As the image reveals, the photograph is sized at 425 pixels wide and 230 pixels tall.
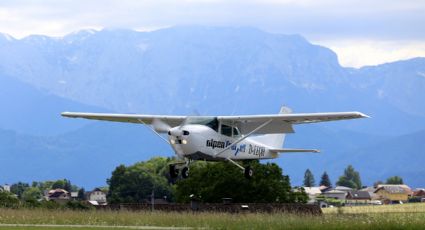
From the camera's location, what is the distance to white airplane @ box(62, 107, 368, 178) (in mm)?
54375

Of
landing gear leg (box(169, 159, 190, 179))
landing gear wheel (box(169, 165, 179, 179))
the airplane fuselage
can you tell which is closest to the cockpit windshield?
the airplane fuselage

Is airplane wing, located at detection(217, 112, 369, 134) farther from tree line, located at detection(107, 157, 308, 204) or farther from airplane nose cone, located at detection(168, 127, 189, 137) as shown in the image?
tree line, located at detection(107, 157, 308, 204)

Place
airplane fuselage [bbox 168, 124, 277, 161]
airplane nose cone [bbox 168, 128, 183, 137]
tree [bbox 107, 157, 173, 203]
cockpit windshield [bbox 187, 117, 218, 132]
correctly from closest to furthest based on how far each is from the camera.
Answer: airplane nose cone [bbox 168, 128, 183, 137], airplane fuselage [bbox 168, 124, 277, 161], cockpit windshield [bbox 187, 117, 218, 132], tree [bbox 107, 157, 173, 203]

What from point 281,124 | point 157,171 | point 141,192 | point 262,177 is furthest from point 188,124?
point 157,171

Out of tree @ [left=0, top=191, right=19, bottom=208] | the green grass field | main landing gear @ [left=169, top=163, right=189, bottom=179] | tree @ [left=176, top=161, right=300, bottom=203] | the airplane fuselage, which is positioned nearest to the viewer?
the green grass field

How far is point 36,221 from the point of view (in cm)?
4778

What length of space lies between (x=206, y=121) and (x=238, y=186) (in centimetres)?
4476

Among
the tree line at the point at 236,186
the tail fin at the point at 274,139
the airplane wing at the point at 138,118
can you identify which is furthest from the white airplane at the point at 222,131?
the tree line at the point at 236,186

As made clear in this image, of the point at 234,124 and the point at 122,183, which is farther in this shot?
the point at 122,183

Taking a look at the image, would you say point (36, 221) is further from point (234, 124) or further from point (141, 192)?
point (141, 192)

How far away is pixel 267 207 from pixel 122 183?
327 feet

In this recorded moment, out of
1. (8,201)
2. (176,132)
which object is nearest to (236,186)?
(8,201)

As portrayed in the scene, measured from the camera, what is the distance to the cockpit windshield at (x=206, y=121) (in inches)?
2219

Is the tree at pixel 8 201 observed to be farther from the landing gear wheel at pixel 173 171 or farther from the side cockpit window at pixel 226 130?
the side cockpit window at pixel 226 130
